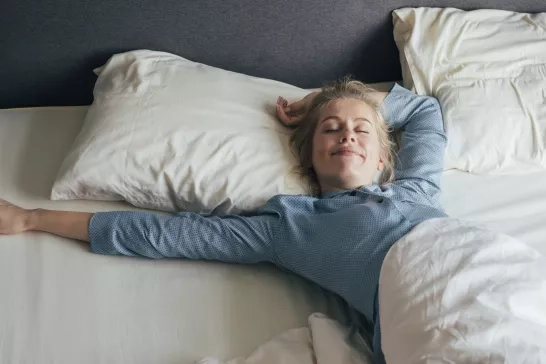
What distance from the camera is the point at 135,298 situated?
123 centimetres

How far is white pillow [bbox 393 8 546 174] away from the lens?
4.95 feet

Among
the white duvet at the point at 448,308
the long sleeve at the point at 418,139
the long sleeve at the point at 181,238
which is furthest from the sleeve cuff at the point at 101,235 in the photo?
the long sleeve at the point at 418,139

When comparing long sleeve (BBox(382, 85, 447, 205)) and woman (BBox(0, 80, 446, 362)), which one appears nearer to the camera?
woman (BBox(0, 80, 446, 362))

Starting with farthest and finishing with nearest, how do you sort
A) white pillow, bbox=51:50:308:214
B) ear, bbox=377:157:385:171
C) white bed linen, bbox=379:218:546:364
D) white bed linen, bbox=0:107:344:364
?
1. ear, bbox=377:157:385:171
2. white pillow, bbox=51:50:308:214
3. white bed linen, bbox=0:107:344:364
4. white bed linen, bbox=379:218:546:364

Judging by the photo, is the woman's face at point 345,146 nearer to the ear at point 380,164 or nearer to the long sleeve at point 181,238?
the ear at point 380,164

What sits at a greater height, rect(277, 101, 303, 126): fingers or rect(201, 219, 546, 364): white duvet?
rect(277, 101, 303, 126): fingers

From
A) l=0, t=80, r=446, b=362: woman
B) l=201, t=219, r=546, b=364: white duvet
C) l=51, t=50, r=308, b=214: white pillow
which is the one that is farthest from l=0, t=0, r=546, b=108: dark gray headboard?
l=201, t=219, r=546, b=364: white duvet

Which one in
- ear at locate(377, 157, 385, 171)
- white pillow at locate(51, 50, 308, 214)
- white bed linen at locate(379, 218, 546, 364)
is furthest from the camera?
ear at locate(377, 157, 385, 171)

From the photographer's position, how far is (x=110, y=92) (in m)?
1.47

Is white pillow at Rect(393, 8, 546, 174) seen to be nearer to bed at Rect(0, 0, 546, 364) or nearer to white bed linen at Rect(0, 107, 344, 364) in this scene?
bed at Rect(0, 0, 546, 364)

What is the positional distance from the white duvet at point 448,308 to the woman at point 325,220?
7 cm

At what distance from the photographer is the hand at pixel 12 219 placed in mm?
1289

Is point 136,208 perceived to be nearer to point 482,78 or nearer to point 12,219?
point 12,219

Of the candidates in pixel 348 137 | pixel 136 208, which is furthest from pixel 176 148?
pixel 348 137
